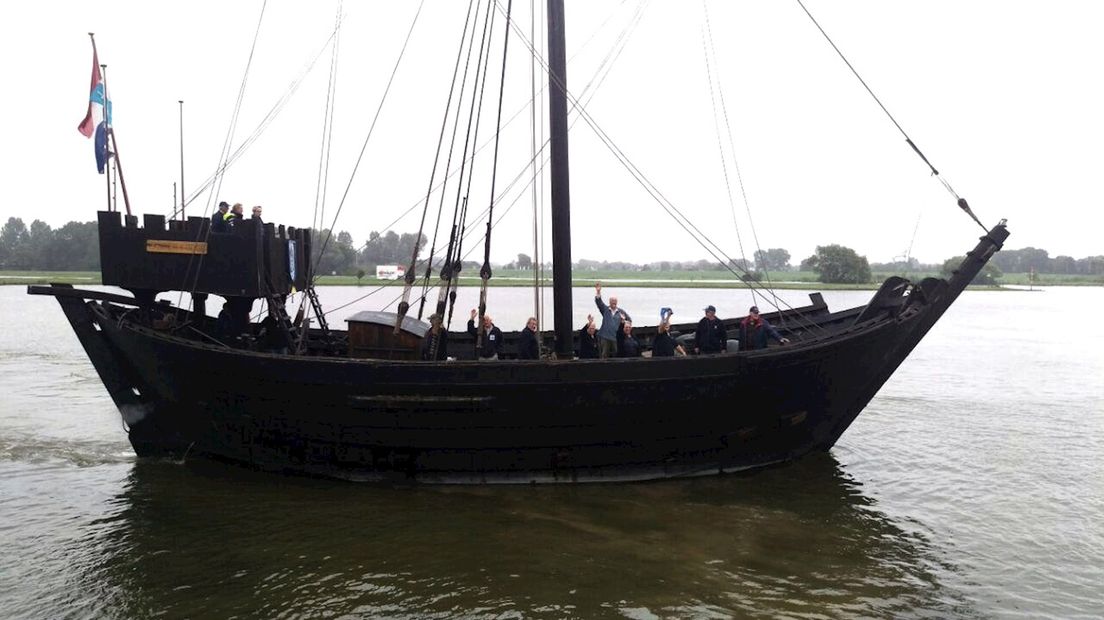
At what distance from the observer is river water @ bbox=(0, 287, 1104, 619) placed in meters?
7.71

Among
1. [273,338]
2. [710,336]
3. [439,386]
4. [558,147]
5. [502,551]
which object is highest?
[558,147]

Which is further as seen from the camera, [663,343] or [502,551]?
[663,343]

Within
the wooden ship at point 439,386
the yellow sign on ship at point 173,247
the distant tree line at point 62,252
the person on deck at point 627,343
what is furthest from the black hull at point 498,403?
the distant tree line at point 62,252

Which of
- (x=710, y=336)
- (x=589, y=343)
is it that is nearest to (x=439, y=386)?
(x=589, y=343)

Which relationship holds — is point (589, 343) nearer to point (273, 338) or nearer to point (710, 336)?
point (710, 336)

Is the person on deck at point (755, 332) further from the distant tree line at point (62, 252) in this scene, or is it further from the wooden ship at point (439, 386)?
the distant tree line at point (62, 252)

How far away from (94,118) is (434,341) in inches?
292

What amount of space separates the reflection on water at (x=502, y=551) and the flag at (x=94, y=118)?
562cm

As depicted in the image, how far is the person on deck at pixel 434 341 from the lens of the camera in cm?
1143

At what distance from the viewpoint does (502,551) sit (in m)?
8.98

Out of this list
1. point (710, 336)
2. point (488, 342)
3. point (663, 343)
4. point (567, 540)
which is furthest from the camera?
point (710, 336)

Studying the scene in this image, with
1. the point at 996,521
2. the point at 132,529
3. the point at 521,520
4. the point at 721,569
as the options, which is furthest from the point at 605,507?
the point at 132,529

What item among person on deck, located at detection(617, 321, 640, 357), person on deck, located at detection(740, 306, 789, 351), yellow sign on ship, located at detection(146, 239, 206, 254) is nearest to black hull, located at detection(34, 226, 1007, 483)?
yellow sign on ship, located at detection(146, 239, 206, 254)

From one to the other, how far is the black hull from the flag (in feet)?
8.80
